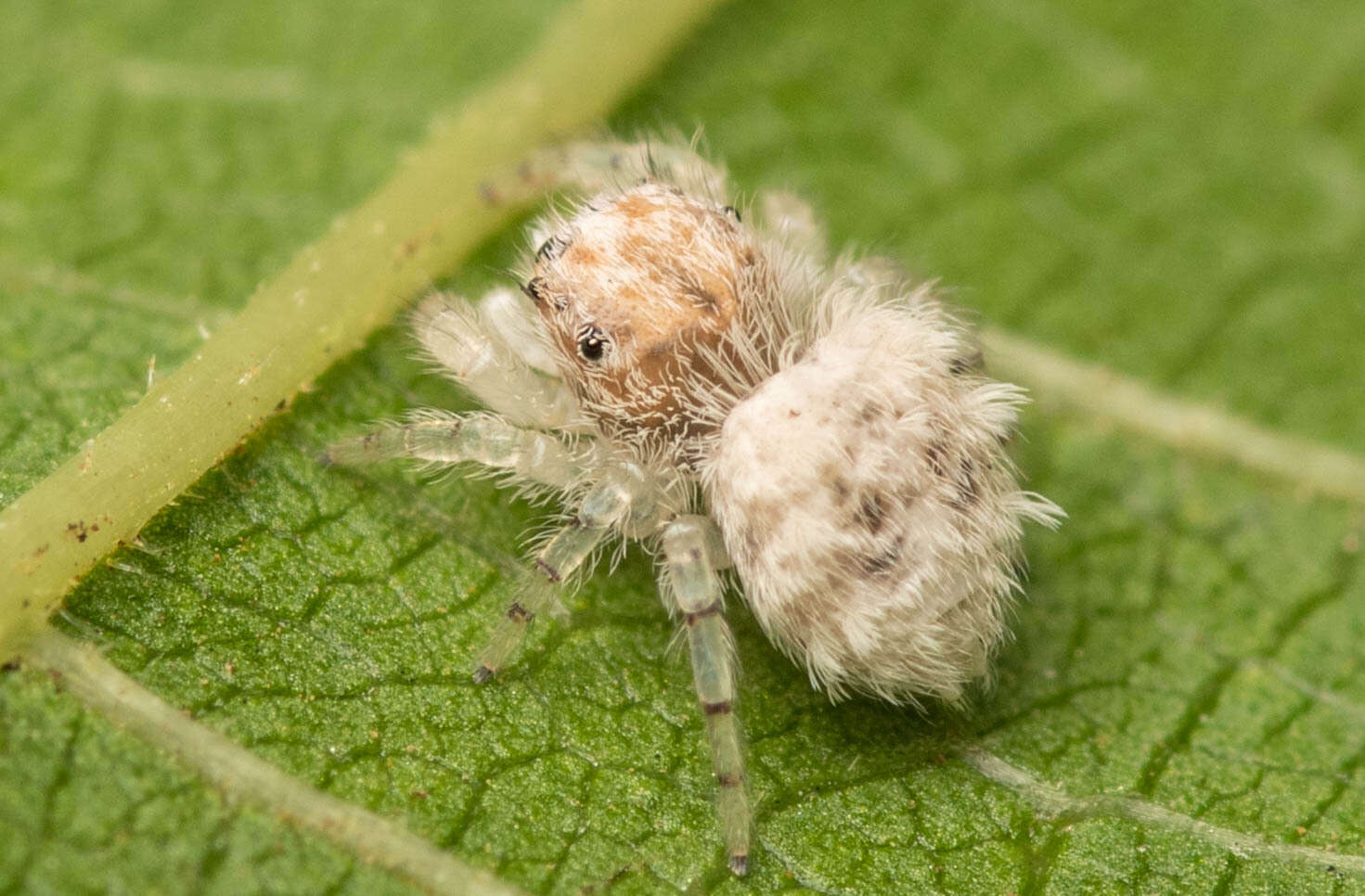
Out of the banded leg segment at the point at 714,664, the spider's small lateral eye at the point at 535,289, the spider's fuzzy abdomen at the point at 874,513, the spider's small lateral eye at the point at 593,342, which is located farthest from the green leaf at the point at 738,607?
the spider's small lateral eye at the point at 593,342

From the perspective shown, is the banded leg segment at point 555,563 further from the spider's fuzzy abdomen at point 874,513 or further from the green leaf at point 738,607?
the spider's fuzzy abdomen at point 874,513

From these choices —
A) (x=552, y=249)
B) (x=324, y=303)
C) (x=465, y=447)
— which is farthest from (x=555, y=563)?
(x=324, y=303)

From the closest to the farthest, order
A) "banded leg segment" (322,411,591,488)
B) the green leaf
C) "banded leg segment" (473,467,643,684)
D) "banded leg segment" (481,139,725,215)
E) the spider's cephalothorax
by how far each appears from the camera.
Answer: the green leaf < the spider's cephalothorax < "banded leg segment" (473,467,643,684) < "banded leg segment" (322,411,591,488) < "banded leg segment" (481,139,725,215)

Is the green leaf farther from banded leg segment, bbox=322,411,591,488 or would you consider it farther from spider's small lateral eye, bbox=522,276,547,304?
spider's small lateral eye, bbox=522,276,547,304

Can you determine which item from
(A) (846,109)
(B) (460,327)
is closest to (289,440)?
(B) (460,327)

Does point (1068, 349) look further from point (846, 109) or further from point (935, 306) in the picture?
point (846, 109)

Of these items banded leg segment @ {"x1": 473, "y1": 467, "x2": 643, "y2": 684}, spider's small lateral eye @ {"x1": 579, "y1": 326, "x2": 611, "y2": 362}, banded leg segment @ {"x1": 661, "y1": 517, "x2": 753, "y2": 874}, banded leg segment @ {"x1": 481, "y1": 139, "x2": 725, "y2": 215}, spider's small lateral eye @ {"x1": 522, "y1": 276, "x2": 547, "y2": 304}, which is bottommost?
banded leg segment @ {"x1": 661, "y1": 517, "x2": 753, "y2": 874}

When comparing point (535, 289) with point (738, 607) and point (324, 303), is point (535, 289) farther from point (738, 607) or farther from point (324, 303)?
point (738, 607)

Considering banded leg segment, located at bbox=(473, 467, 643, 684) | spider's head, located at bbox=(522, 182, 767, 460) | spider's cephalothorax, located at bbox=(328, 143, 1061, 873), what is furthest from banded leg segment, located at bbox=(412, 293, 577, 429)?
banded leg segment, located at bbox=(473, 467, 643, 684)
